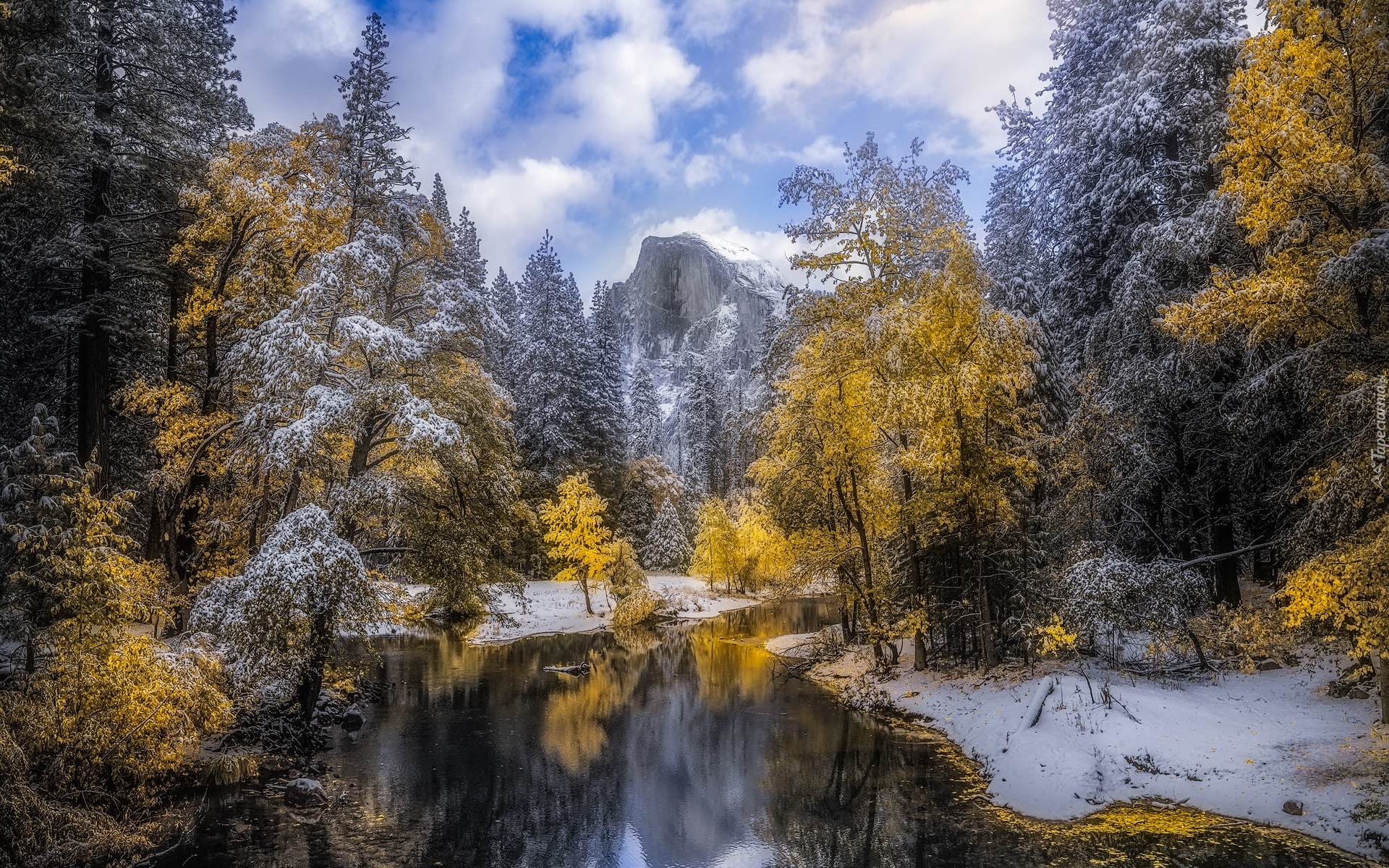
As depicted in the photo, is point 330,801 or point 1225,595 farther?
point 1225,595

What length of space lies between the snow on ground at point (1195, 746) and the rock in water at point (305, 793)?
34.8 feet

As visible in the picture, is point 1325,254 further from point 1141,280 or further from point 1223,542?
point 1223,542

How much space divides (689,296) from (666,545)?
3663 inches

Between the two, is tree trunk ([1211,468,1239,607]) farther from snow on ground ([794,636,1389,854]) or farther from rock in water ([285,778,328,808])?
rock in water ([285,778,328,808])

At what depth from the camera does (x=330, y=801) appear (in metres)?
11.2

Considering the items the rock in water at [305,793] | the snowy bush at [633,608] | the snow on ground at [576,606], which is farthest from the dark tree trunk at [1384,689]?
the snowy bush at [633,608]

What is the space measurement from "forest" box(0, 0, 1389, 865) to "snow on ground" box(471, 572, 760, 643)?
558 inches

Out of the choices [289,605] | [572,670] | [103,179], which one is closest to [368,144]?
[103,179]

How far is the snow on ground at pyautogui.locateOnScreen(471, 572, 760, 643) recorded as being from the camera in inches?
1256

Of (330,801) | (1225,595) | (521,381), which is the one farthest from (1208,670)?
(521,381)

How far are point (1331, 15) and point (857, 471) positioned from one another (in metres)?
11.6

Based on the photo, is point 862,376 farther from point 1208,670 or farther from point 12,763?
point 12,763

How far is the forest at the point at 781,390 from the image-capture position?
938 cm

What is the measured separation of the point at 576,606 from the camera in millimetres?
37844
